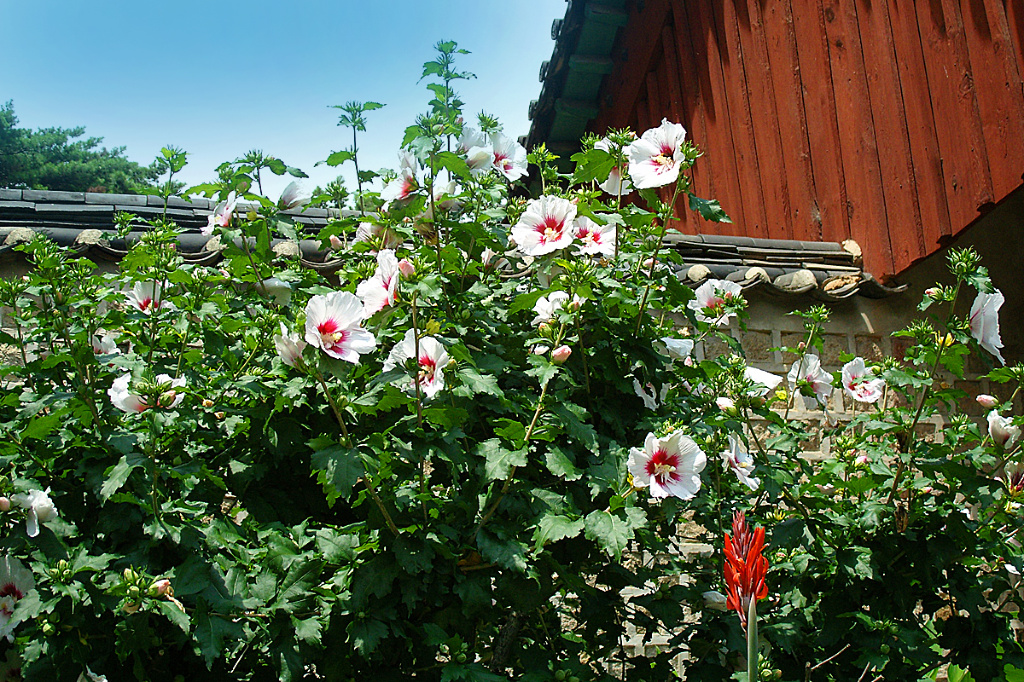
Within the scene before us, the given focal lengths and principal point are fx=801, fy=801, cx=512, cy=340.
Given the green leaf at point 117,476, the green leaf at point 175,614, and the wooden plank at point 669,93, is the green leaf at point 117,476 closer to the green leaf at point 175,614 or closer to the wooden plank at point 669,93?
the green leaf at point 175,614

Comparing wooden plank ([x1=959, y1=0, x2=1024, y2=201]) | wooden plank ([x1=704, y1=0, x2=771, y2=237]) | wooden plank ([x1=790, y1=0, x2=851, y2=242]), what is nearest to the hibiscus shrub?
wooden plank ([x1=959, y1=0, x2=1024, y2=201])

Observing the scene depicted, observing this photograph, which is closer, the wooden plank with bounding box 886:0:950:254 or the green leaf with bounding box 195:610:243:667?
the green leaf with bounding box 195:610:243:667

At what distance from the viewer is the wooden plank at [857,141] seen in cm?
428

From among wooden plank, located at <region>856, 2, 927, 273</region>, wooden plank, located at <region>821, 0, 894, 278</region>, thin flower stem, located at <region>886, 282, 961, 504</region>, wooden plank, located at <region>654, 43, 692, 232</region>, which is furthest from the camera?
wooden plank, located at <region>654, 43, 692, 232</region>

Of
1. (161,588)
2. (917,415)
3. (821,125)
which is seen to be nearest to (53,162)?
(821,125)

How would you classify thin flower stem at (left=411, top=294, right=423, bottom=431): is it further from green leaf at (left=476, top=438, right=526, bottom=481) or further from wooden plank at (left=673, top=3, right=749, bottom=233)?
wooden plank at (left=673, top=3, right=749, bottom=233)

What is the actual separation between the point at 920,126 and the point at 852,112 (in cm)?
52

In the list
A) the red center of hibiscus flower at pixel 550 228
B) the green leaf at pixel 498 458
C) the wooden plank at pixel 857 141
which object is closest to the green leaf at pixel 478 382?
the green leaf at pixel 498 458

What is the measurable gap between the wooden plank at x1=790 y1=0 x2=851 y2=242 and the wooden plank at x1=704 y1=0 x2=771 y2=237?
0.56 metres

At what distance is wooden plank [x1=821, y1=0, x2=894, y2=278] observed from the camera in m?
4.28

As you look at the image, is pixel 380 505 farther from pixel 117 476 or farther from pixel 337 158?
pixel 337 158

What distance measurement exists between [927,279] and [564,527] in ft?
11.2

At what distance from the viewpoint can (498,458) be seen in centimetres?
173

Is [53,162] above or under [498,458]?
above
